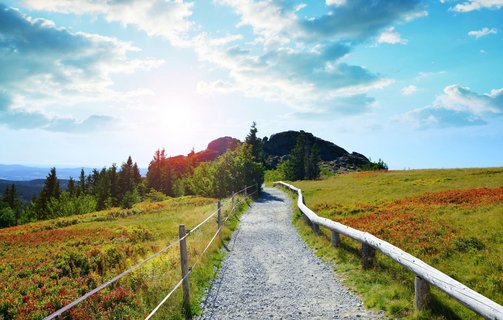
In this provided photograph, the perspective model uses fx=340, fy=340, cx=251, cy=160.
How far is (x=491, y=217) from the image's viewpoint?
14586 mm

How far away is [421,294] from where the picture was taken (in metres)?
7.44

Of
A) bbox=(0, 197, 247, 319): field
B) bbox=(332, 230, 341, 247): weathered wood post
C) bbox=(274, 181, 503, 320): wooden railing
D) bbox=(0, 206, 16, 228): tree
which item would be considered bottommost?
bbox=(0, 206, 16, 228): tree

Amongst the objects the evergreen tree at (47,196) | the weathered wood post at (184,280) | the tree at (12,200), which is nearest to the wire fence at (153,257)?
the weathered wood post at (184,280)

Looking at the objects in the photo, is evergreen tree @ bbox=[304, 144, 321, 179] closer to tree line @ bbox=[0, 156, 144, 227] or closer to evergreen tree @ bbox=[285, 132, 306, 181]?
evergreen tree @ bbox=[285, 132, 306, 181]

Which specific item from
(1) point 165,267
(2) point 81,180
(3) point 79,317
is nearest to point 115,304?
(3) point 79,317

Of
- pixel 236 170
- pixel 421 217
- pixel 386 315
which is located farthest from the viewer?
pixel 236 170

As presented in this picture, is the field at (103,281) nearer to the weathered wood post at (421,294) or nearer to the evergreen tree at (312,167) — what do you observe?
the weathered wood post at (421,294)

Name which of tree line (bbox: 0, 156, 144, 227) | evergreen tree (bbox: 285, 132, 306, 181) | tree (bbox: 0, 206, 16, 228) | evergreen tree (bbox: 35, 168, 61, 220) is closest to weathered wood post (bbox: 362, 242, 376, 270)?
tree line (bbox: 0, 156, 144, 227)

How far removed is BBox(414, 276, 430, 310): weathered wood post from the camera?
7.35 m

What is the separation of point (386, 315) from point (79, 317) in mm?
7054

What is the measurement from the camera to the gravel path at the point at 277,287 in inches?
315

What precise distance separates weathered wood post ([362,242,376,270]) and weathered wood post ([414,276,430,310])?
3.19m

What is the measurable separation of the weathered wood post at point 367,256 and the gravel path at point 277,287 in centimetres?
108

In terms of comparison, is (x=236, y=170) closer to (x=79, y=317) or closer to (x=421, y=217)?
(x=421, y=217)
